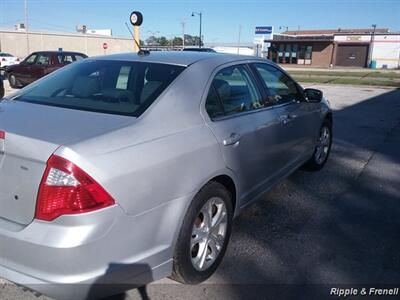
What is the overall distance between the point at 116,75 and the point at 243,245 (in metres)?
1.83

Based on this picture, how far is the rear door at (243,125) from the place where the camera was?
3209 millimetres

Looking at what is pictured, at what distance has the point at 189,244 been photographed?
282cm

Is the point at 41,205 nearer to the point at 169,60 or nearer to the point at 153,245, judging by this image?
the point at 153,245

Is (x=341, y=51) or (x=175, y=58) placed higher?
(x=175, y=58)

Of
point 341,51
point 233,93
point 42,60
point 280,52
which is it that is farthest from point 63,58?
point 341,51

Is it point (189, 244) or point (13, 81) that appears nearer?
point (189, 244)

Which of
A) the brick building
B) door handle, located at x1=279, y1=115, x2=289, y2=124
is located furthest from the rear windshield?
the brick building

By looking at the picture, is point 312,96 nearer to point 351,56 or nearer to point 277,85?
point 277,85

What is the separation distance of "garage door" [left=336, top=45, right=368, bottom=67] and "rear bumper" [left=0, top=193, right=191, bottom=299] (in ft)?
208

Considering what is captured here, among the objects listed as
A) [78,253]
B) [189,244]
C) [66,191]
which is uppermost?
[66,191]

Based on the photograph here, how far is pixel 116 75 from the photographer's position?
3.41m

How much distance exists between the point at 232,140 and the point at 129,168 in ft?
3.65

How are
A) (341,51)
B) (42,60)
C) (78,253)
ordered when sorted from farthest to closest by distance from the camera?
1. (341,51)
2. (42,60)
3. (78,253)

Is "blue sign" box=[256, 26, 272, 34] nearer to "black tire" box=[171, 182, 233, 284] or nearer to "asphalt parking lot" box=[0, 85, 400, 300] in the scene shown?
"asphalt parking lot" box=[0, 85, 400, 300]
